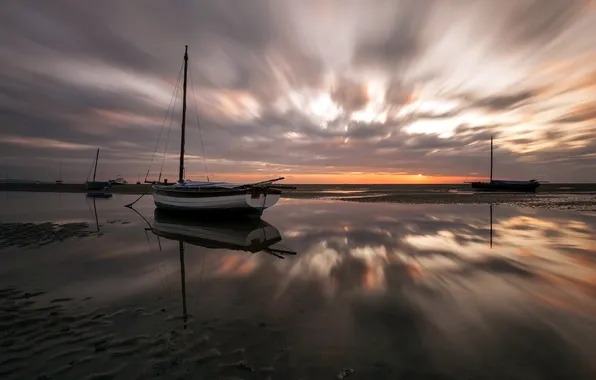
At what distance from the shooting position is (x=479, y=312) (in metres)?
6.01

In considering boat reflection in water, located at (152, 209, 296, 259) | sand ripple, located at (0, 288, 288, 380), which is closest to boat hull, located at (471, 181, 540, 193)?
boat reflection in water, located at (152, 209, 296, 259)

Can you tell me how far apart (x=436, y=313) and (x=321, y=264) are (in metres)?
4.25

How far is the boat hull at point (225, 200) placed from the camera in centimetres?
2041

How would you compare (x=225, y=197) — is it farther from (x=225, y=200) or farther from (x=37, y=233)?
(x=37, y=233)

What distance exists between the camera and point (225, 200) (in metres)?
20.6

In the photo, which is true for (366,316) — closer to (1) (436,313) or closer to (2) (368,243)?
(1) (436,313)

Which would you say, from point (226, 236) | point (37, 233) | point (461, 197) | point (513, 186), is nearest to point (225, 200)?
point (226, 236)

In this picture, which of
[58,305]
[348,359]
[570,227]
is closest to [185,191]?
[58,305]

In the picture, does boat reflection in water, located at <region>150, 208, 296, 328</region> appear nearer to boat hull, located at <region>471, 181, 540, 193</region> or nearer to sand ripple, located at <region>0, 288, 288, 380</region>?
sand ripple, located at <region>0, 288, 288, 380</region>

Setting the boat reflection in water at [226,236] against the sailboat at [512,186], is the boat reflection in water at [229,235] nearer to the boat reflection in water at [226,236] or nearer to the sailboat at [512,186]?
the boat reflection in water at [226,236]

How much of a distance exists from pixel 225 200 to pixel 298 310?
15470 millimetres

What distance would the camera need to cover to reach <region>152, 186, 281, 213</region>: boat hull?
2041 cm

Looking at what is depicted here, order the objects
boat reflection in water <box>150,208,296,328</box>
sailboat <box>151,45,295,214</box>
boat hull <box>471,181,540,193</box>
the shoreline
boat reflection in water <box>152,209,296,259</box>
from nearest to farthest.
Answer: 1. boat reflection in water <box>150,208,296,328</box>
2. boat reflection in water <box>152,209,296,259</box>
3. sailboat <box>151,45,295,214</box>
4. the shoreline
5. boat hull <box>471,181,540,193</box>

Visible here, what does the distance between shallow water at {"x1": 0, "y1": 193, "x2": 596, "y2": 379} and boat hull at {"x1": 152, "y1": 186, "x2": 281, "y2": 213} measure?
25.6 ft
